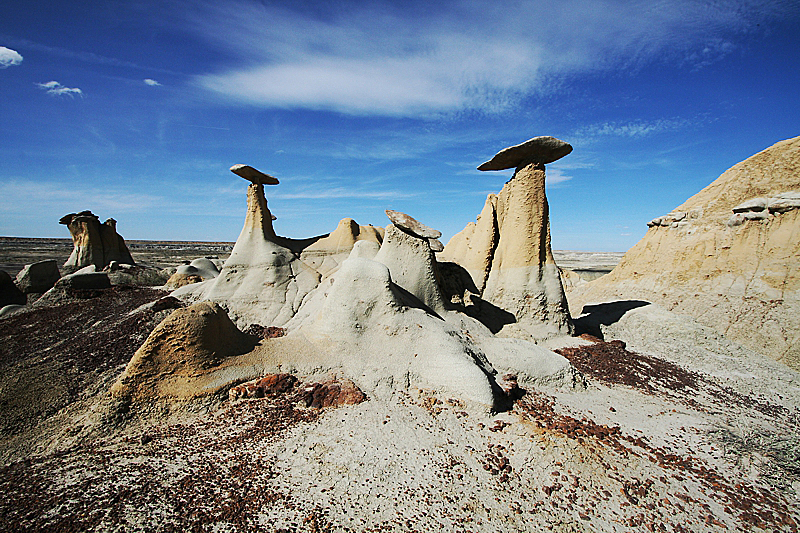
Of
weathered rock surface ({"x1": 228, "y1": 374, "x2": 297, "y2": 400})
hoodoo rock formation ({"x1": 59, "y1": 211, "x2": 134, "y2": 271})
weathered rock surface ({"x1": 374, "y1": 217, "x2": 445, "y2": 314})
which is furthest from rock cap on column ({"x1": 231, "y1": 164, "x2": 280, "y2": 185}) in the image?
hoodoo rock formation ({"x1": 59, "y1": 211, "x2": 134, "y2": 271})

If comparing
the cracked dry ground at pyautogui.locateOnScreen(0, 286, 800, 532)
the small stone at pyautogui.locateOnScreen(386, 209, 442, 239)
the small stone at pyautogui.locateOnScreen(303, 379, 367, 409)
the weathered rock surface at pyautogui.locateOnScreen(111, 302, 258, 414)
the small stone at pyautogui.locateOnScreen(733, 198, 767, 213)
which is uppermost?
the small stone at pyautogui.locateOnScreen(733, 198, 767, 213)

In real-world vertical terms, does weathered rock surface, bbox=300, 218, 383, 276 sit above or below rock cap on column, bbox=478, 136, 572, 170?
below

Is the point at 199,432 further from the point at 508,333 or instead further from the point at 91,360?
the point at 508,333

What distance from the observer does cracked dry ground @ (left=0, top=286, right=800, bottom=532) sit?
3266 mm

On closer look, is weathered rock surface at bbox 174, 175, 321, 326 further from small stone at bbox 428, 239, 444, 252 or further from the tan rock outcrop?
small stone at bbox 428, 239, 444, 252

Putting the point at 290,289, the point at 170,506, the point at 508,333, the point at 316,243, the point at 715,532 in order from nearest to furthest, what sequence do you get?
the point at 170,506 < the point at 715,532 < the point at 508,333 < the point at 290,289 < the point at 316,243

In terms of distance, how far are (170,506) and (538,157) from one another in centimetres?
990

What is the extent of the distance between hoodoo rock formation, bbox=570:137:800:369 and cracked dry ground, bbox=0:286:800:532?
6977 millimetres

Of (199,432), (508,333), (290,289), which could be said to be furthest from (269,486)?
(290,289)

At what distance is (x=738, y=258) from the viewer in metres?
11.6

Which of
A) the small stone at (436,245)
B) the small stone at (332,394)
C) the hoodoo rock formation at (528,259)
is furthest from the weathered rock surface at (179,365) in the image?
the hoodoo rock formation at (528,259)

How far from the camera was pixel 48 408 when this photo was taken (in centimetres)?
577

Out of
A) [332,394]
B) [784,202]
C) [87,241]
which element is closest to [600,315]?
[784,202]

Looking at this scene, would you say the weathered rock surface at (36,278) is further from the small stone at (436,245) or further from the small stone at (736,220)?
the small stone at (736,220)
